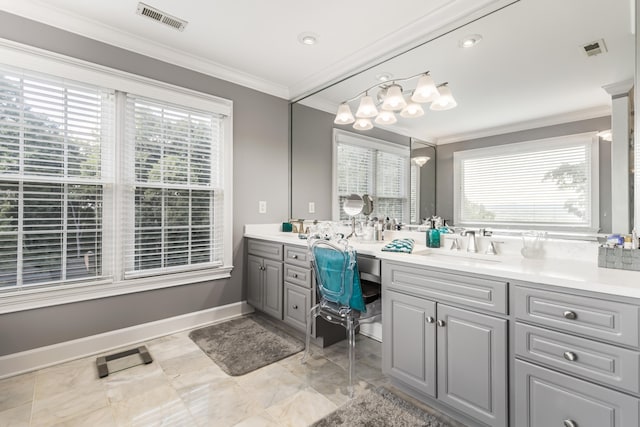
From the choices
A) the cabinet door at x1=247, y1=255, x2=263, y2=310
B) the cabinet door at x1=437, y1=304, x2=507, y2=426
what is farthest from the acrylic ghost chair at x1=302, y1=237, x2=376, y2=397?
the cabinet door at x1=247, y1=255, x2=263, y2=310

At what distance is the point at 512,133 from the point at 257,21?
1894 millimetres

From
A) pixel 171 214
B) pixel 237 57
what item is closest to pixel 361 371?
pixel 171 214

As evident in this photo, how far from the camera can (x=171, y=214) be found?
2.69m

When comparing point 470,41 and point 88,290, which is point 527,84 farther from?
→ point 88,290

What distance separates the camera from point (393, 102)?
2359 millimetres

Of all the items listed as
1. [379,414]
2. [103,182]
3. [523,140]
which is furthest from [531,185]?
[103,182]

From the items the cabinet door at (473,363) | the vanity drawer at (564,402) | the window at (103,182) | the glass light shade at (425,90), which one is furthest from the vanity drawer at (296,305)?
the glass light shade at (425,90)

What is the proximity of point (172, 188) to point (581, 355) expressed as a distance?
9.40ft

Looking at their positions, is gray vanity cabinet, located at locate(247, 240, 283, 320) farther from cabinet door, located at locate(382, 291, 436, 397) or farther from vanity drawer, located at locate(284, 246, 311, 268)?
cabinet door, located at locate(382, 291, 436, 397)

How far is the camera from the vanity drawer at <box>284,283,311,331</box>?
96.2 inches

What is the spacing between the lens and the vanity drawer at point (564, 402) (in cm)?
110

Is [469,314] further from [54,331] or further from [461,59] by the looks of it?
[54,331]

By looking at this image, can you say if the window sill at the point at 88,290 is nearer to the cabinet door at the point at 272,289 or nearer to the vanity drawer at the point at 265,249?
the vanity drawer at the point at 265,249

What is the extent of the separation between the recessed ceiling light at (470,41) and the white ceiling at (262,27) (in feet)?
0.38
